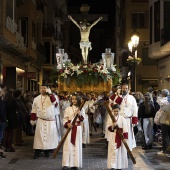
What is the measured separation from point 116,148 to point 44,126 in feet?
A: 10.5

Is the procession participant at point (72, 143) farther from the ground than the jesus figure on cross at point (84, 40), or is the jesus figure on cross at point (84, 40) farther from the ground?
the jesus figure on cross at point (84, 40)


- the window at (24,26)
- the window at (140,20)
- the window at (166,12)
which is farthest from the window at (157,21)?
the window at (140,20)

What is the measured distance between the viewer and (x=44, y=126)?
12734 millimetres

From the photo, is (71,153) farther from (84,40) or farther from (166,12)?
(166,12)

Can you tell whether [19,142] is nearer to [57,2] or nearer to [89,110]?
[89,110]

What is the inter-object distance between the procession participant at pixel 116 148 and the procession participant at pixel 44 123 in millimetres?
2869

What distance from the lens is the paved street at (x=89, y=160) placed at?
11312 millimetres

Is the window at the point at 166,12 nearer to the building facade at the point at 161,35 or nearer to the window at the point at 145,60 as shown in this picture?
the building facade at the point at 161,35

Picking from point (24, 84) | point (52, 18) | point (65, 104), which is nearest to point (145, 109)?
point (65, 104)

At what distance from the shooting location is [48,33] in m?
44.7

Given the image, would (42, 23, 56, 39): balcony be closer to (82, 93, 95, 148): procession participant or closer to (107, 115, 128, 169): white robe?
(82, 93, 95, 148): procession participant

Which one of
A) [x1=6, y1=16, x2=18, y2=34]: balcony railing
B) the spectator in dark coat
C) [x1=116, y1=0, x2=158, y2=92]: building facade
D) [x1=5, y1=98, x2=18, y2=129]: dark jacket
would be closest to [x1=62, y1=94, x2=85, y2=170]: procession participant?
[x1=5, y1=98, x2=18, y2=129]: dark jacket

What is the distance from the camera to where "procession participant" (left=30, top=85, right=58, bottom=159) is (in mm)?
12672

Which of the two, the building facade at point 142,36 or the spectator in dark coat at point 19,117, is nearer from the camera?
the spectator in dark coat at point 19,117
